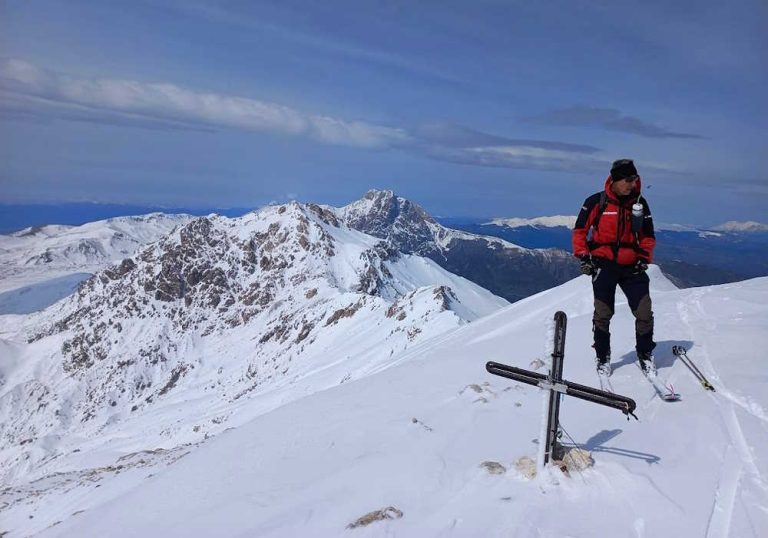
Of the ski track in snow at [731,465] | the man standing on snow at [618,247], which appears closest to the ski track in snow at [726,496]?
the ski track in snow at [731,465]

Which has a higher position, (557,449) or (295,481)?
(557,449)

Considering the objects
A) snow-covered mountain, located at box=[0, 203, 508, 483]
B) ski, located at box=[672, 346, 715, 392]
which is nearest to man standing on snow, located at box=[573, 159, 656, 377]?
ski, located at box=[672, 346, 715, 392]

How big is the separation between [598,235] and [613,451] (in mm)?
4067

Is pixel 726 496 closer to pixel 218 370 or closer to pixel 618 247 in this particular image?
pixel 618 247

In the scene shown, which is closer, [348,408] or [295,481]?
[295,481]

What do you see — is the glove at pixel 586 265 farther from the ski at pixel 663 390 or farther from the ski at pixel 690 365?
the ski at pixel 690 365

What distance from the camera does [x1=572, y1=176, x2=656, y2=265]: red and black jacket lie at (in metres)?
9.12

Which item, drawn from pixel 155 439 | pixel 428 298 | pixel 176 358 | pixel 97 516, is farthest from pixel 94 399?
pixel 97 516

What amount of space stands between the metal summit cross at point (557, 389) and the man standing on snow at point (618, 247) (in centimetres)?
393

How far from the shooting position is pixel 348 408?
37.7 feet

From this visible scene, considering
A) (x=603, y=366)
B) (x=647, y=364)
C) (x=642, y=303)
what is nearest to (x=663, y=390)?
(x=647, y=364)

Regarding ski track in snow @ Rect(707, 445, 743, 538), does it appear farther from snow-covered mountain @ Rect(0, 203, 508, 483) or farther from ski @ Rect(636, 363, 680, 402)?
snow-covered mountain @ Rect(0, 203, 508, 483)

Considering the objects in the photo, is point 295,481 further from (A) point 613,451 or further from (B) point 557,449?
(A) point 613,451

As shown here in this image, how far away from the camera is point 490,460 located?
24.0 feet
